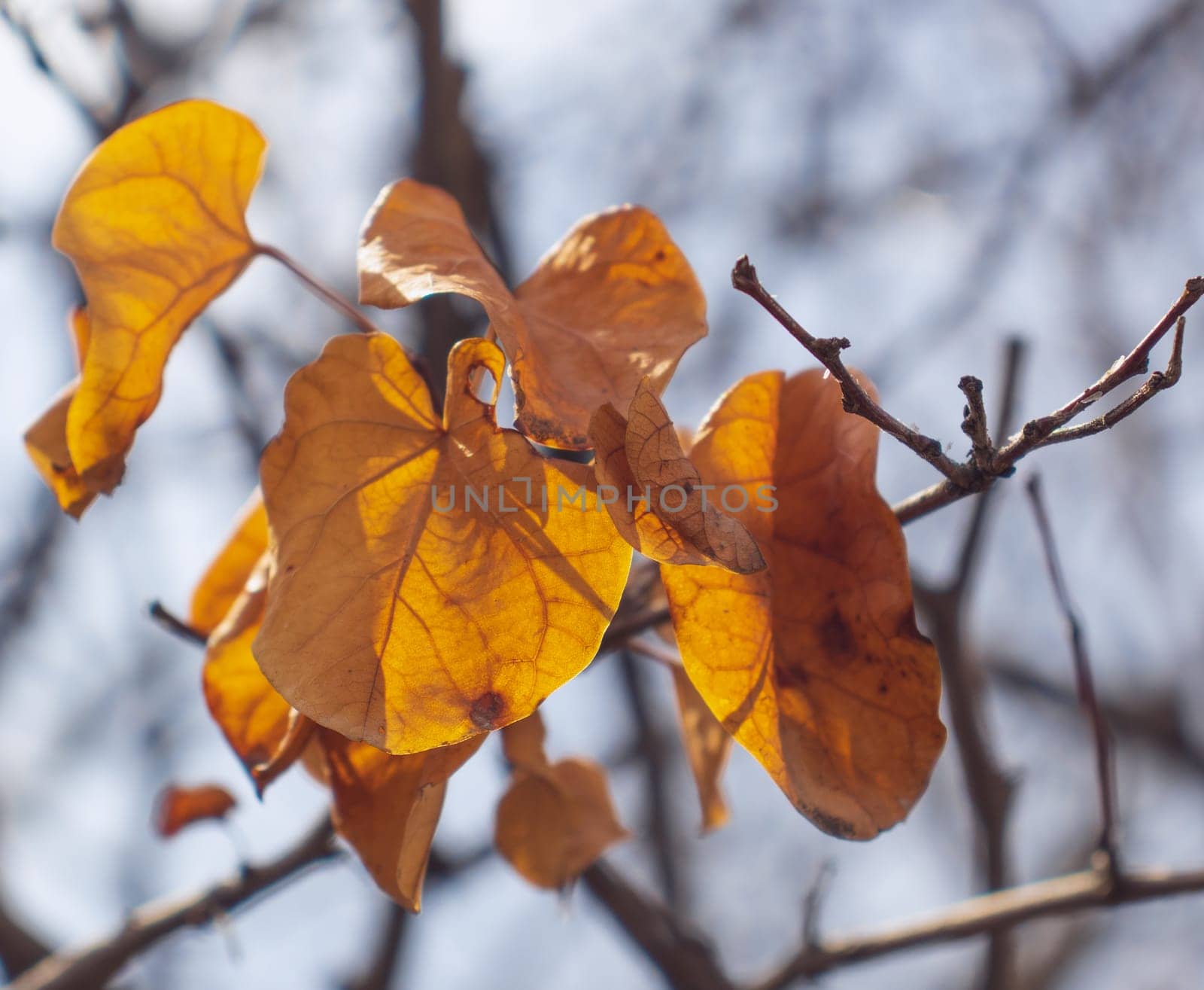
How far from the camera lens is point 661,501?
1.53 feet

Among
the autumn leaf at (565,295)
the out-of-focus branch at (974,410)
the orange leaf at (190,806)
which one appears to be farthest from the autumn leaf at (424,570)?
the orange leaf at (190,806)

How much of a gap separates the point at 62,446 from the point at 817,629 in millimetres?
507

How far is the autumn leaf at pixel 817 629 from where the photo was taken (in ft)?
1.78

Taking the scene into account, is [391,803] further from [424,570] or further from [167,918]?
[167,918]

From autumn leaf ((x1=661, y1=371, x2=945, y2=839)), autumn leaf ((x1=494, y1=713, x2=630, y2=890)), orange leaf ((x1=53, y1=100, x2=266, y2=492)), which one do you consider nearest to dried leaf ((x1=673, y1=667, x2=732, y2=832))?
autumn leaf ((x1=494, y1=713, x2=630, y2=890))

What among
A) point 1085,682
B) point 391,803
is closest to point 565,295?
point 391,803

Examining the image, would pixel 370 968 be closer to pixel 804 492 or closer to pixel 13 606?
pixel 804 492

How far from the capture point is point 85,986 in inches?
41.7

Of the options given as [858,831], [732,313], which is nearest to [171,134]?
[858,831]

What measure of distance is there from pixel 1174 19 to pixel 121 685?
382 centimetres

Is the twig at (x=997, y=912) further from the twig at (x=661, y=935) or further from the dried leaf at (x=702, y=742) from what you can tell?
the dried leaf at (x=702, y=742)

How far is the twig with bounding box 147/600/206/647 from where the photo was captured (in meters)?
0.75

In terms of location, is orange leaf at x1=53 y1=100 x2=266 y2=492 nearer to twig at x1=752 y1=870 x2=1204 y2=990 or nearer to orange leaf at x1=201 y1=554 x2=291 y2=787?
orange leaf at x1=201 y1=554 x2=291 y2=787

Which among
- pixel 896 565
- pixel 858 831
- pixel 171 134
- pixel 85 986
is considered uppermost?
pixel 171 134
